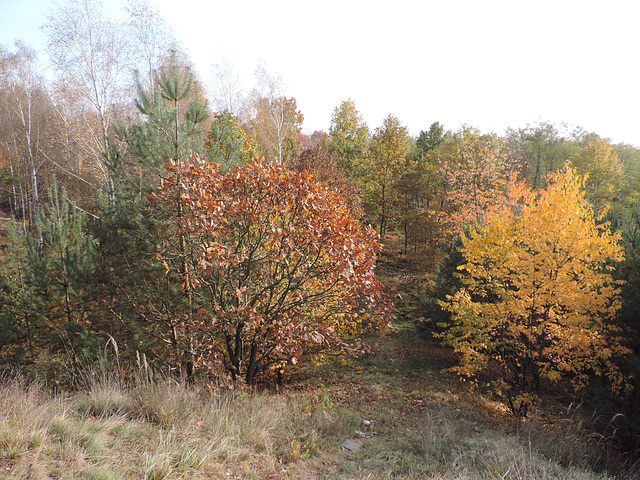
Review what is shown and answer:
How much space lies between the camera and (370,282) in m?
5.39

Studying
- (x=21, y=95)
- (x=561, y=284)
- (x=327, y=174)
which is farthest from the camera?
(x=21, y=95)

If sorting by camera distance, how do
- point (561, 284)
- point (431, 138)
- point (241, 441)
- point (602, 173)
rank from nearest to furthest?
point (241, 441), point (561, 284), point (602, 173), point (431, 138)

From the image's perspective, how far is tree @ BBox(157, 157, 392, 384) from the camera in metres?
5.07

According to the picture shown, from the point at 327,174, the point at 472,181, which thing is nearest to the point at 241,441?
the point at 327,174

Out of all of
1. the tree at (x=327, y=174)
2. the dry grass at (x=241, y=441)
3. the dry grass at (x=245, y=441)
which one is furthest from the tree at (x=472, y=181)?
the dry grass at (x=241, y=441)

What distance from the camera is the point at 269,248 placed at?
6.04 meters

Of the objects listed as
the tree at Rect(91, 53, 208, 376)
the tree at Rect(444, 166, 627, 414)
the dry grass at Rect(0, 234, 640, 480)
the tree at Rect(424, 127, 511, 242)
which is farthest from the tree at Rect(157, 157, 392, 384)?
the tree at Rect(424, 127, 511, 242)

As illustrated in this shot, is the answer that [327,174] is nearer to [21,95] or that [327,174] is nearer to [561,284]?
[561,284]

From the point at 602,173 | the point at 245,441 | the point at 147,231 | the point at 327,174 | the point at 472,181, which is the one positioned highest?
the point at 602,173

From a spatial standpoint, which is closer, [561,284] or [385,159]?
[561,284]

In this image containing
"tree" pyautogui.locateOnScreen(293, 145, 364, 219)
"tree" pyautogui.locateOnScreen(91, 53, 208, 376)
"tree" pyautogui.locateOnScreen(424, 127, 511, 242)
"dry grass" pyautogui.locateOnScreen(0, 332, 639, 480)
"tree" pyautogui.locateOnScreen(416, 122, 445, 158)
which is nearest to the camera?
"dry grass" pyautogui.locateOnScreen(0, 332, 639, 480)

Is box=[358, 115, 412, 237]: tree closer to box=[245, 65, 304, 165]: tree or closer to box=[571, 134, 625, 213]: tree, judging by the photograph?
box=[245, 65, 304, 165]: tree

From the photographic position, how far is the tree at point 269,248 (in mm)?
5066

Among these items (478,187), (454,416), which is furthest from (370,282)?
(478,187)
